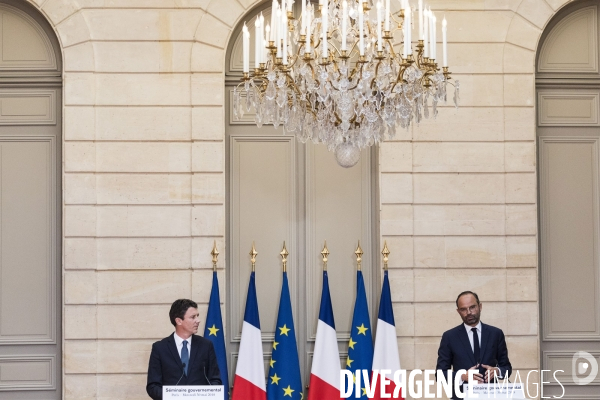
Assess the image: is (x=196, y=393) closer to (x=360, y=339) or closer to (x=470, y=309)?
(x=470, y=309)

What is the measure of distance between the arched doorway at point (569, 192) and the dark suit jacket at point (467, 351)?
2131 millimetres

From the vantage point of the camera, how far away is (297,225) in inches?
312

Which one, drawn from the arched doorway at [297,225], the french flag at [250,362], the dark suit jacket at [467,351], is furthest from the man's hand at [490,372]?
the french flag at [250,362]

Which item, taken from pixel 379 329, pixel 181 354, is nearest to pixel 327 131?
pixel 181 354

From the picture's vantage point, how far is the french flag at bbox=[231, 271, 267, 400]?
7.57 metres

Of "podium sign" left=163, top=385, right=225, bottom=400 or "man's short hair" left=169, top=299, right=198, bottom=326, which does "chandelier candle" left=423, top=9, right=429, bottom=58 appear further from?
"podium sign" left=163, top=385, right=225, bottom=400

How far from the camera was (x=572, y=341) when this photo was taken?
792 cm

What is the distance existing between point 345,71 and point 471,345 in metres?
2.24

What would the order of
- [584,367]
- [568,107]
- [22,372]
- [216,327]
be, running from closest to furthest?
1. [216,327]
2. [22,372]
3. [584,367]
4. [568,107]

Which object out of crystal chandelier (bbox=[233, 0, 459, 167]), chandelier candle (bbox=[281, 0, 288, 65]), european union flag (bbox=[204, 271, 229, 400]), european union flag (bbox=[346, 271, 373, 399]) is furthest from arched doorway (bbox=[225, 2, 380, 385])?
chandelier candle (bbox=[281, 0, 288, 65])

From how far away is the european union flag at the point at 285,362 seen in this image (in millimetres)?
7602

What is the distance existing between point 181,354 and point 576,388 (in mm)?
4113

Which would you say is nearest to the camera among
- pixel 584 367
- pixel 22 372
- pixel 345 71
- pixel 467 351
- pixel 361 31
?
pixel 361 31

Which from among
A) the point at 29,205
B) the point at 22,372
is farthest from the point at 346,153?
the point at 22,372
